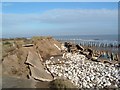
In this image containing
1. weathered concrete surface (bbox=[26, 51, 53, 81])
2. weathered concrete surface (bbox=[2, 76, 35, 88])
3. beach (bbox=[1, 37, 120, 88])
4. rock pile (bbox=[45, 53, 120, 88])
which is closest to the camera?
weathered concrete surface (bbox=[2, 76, 35, 88])

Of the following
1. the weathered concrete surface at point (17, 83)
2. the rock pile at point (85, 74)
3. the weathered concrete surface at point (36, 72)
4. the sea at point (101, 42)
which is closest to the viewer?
Result: the weathered concrete surface at point (17, 83)

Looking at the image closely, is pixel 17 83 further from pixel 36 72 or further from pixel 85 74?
pixel 85 74

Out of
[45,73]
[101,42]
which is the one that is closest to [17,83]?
[45,73]

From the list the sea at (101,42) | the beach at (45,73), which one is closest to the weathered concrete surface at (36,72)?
the beach at (45,73)

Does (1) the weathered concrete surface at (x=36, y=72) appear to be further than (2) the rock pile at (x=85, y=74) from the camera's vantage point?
Yes

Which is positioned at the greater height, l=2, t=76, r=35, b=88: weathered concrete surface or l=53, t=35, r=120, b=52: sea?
l=2, t=76, r=35, b=88: weathered concrete surface

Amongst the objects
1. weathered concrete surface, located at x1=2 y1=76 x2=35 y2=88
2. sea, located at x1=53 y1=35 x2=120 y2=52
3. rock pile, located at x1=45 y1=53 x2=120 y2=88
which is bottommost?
sea, located at x1=53 y1=35 x2=120 y2=52

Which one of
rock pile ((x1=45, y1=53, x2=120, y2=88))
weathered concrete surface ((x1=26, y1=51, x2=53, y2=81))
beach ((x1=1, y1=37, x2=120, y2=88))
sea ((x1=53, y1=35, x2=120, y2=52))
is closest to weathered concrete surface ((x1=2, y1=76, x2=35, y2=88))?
beach ((x1=1, y1=37, x2=120, y2=88))

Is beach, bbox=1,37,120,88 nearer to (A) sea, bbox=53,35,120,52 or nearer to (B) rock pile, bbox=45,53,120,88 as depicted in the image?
(B) rock pile, bbox=45,53,120,88

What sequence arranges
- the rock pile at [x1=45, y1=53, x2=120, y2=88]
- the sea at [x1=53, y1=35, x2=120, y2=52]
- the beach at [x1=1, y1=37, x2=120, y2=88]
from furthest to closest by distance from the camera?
the sea at [x1=53, y1=35, x2=120, y2=52] < the rock pile at [x1=45, y1=53, x2=120, y2=88] < the beach at [x1=1, y1=37, x2=120, y2=88]

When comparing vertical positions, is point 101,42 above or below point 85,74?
below

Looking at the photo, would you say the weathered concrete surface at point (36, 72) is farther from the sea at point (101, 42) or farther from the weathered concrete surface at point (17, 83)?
the sea at point (101, 42)

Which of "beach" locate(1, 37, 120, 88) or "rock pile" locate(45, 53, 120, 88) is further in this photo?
"rock pile" locate(45, 53, 120, 88)

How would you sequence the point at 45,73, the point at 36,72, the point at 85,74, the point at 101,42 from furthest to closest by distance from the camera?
the point at 101,42 < the point at 85,74 < the point at 45,73 < the point at 36,72
